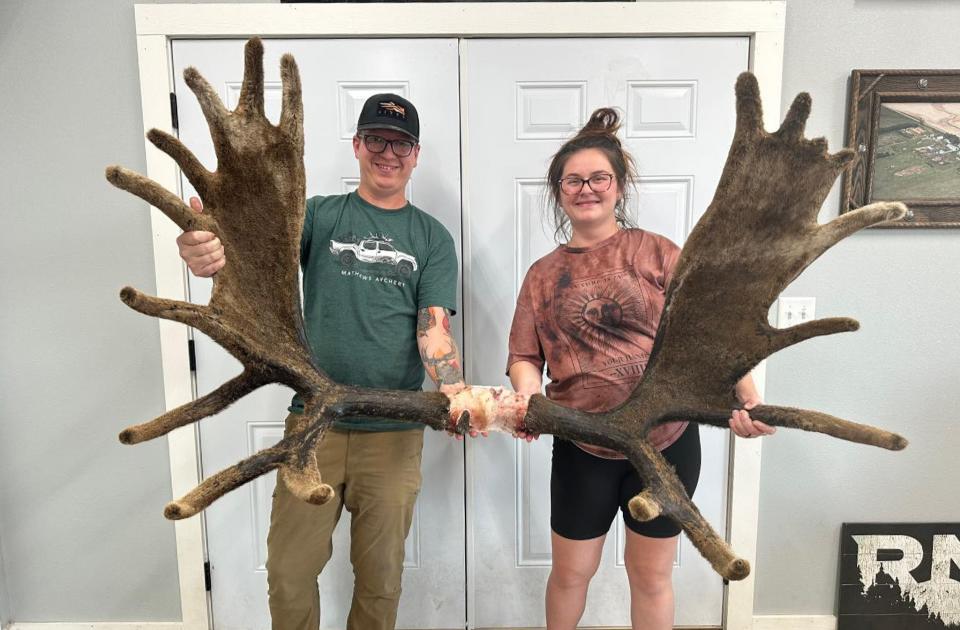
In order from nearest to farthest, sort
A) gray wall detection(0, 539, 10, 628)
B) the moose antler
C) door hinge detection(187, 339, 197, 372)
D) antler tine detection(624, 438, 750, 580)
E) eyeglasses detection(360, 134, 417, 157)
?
antler tine detection(624, 438, 750, 580)
the moose antler
eyeglasses detection(360, 134, 417, 157)
door hinge detection(187, 339, 197, 372)
gray wall detection(0, 539, 10, 628)

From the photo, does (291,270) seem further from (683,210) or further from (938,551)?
(938,551)

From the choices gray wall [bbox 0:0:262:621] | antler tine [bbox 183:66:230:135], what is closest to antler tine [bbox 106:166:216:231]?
antler tine [bbox 183:66:230:135]

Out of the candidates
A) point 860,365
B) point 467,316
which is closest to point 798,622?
point 860,365

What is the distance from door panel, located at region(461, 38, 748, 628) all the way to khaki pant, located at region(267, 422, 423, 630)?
0.47 metres

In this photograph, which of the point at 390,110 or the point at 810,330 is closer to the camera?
the point at 810,330

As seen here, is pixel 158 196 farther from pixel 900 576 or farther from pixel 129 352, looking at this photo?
pixel 900 576

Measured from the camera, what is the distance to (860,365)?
178 cm

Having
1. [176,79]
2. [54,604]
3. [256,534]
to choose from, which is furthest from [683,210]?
[54,604]

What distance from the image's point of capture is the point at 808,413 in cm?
92

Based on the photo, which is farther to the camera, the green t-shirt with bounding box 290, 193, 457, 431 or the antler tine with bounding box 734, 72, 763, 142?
the green t-shirt with bounding box 290, 193, 457, 431

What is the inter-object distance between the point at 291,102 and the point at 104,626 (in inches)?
78.3

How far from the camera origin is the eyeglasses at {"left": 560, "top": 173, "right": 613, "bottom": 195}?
1.23 metres

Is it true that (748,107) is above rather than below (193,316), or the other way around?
above

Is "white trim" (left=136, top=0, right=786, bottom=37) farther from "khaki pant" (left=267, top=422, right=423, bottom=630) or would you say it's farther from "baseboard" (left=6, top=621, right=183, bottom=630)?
"baseboard" (left=6, top=621, right=183, bottom=630)
